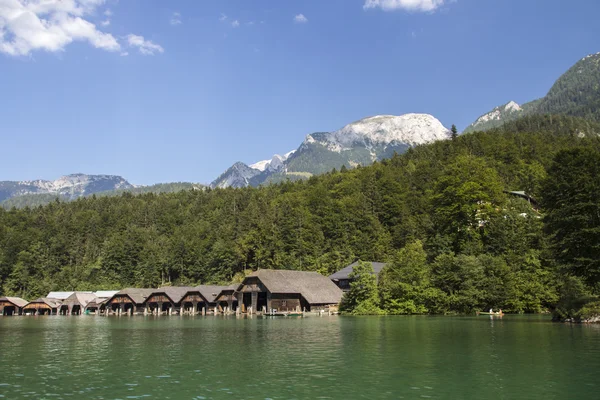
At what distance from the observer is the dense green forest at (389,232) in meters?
64.6

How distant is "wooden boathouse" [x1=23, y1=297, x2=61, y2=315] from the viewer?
113 metres

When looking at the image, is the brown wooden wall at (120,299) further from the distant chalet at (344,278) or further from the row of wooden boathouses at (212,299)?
the distant chalet at (344,278)

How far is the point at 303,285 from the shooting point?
278 feet

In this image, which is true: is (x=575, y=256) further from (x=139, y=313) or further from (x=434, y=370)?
(x=139, y=313)

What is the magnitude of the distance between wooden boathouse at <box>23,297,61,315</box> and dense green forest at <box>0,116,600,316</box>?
1300 cm

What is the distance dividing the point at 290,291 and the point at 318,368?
60748 millimetres

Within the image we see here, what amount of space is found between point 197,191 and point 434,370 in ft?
531

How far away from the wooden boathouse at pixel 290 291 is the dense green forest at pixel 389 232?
Answer: 7099 mm

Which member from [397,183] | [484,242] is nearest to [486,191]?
[484,242]

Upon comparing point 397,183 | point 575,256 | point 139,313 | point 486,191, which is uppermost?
point 397,183

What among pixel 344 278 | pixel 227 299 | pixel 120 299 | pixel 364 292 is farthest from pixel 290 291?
pixel 120 299

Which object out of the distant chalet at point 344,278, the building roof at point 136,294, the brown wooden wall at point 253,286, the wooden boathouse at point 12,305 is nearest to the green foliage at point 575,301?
the distant chalet at point 344,278

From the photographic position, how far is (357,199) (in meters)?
112

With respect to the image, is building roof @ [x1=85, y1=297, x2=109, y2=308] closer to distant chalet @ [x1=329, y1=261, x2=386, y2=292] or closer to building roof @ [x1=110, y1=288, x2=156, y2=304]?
building roof @ [x1=110, y1=288, x2=156, y2=304]
